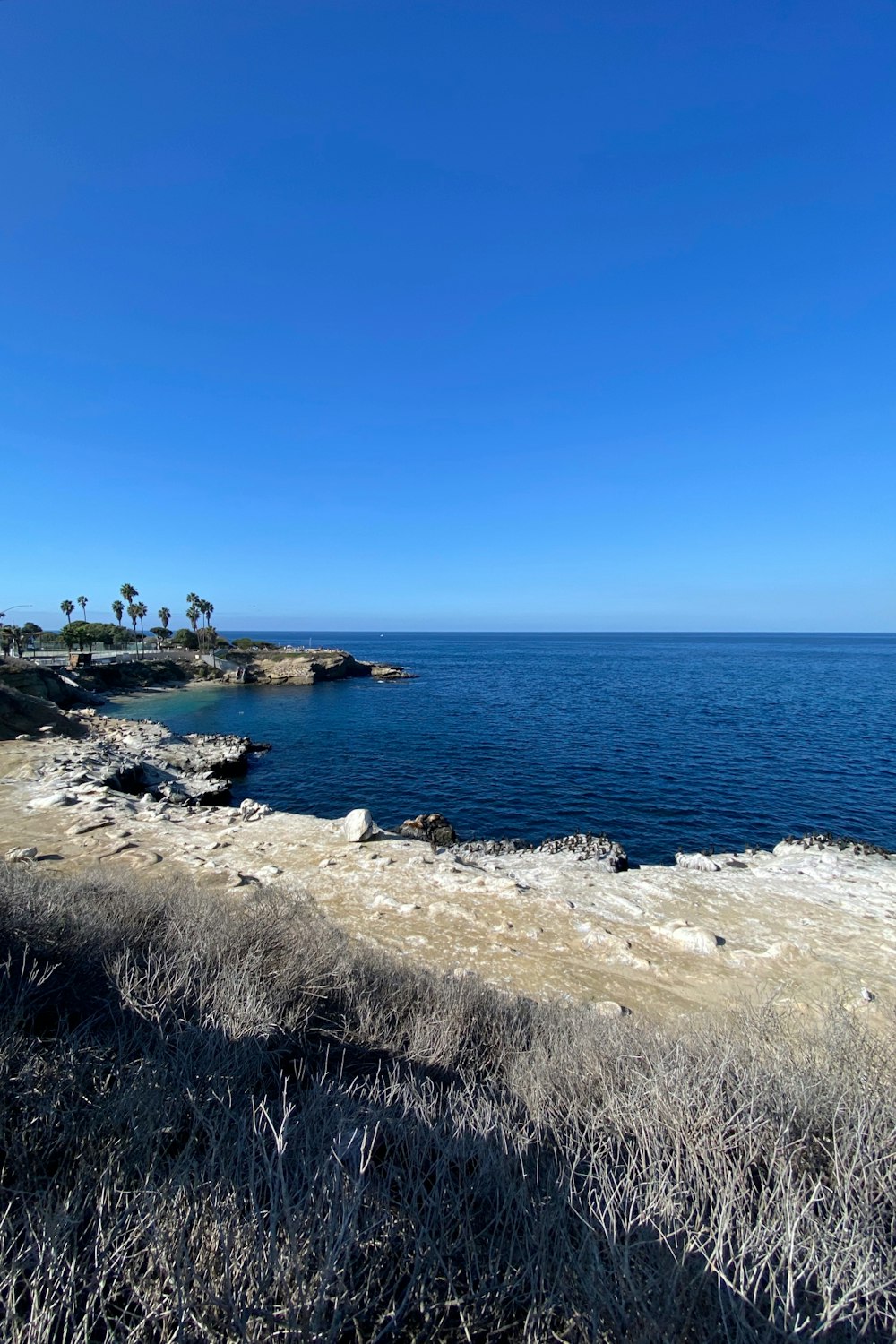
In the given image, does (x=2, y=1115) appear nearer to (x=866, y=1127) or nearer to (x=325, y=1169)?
(x=325, y=1169)

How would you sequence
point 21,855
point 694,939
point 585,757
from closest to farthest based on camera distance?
point 694,939, point 21,855, point 585,757

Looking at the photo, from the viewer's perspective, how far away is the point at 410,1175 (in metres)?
2.55

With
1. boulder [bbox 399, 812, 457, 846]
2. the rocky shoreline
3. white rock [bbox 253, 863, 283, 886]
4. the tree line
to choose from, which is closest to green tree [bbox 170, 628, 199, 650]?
the tree line

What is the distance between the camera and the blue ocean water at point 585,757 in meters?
20.0

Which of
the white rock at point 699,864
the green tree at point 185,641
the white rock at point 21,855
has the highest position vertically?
the green tree at point 185,641

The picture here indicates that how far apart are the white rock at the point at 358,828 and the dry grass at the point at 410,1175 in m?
7.45

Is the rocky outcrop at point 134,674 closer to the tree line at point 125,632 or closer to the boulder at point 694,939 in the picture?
the tree line at point 125,632

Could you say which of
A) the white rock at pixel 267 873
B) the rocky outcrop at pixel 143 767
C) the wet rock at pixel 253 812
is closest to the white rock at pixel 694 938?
the white rock at pixel 267 873

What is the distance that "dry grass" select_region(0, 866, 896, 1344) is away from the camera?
1.95 meters

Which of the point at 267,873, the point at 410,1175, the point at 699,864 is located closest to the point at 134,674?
the point at 267,873

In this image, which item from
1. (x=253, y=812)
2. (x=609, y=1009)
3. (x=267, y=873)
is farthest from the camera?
(x=253, y=812)

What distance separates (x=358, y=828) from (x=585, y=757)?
748 inches

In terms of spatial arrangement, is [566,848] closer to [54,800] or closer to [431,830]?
[431,830]

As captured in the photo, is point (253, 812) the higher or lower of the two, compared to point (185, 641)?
lower
